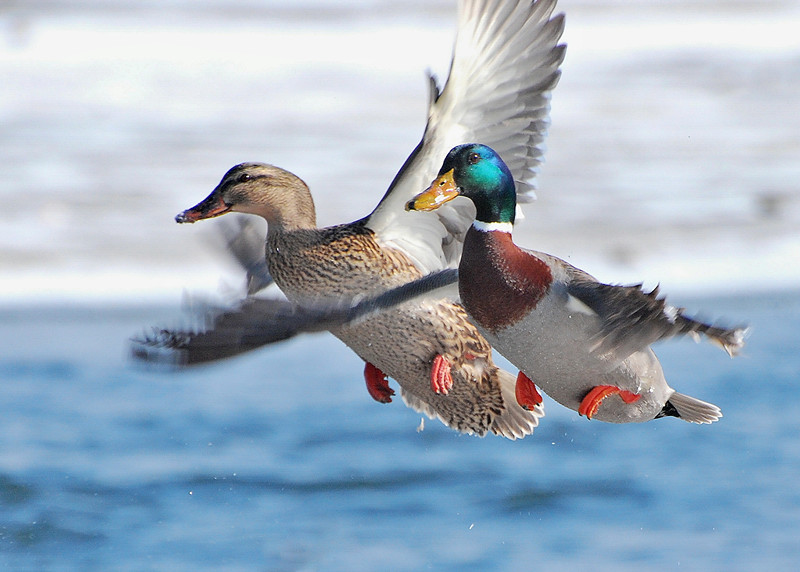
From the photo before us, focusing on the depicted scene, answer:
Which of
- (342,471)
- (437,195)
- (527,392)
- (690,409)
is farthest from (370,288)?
(342,471)

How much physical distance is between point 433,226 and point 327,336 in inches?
165

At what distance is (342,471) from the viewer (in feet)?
20.7

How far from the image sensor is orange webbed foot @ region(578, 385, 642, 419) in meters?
3.53

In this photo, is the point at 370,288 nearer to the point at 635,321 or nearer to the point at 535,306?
the point at 535,306

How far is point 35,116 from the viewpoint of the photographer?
10812mm

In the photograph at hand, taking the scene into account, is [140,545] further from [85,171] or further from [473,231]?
[85,171]

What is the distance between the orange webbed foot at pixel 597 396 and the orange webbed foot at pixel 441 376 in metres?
0.60

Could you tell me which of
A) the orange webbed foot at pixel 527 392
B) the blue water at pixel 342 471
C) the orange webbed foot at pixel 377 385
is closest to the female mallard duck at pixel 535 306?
the orange webbed foot at pixel 527 392

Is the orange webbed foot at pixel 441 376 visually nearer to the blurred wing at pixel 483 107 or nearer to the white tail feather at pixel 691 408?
the blurred wing at pixel 483 107

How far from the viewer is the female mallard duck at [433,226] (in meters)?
3.99

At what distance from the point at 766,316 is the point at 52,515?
4189 mm

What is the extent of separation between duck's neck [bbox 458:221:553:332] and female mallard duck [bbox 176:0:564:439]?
1.91 feet

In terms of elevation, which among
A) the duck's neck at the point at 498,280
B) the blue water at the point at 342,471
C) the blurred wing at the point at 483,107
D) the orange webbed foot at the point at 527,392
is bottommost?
the blue water at the point at 342,471

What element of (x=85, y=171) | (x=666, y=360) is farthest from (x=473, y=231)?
(x=85, y=171)
